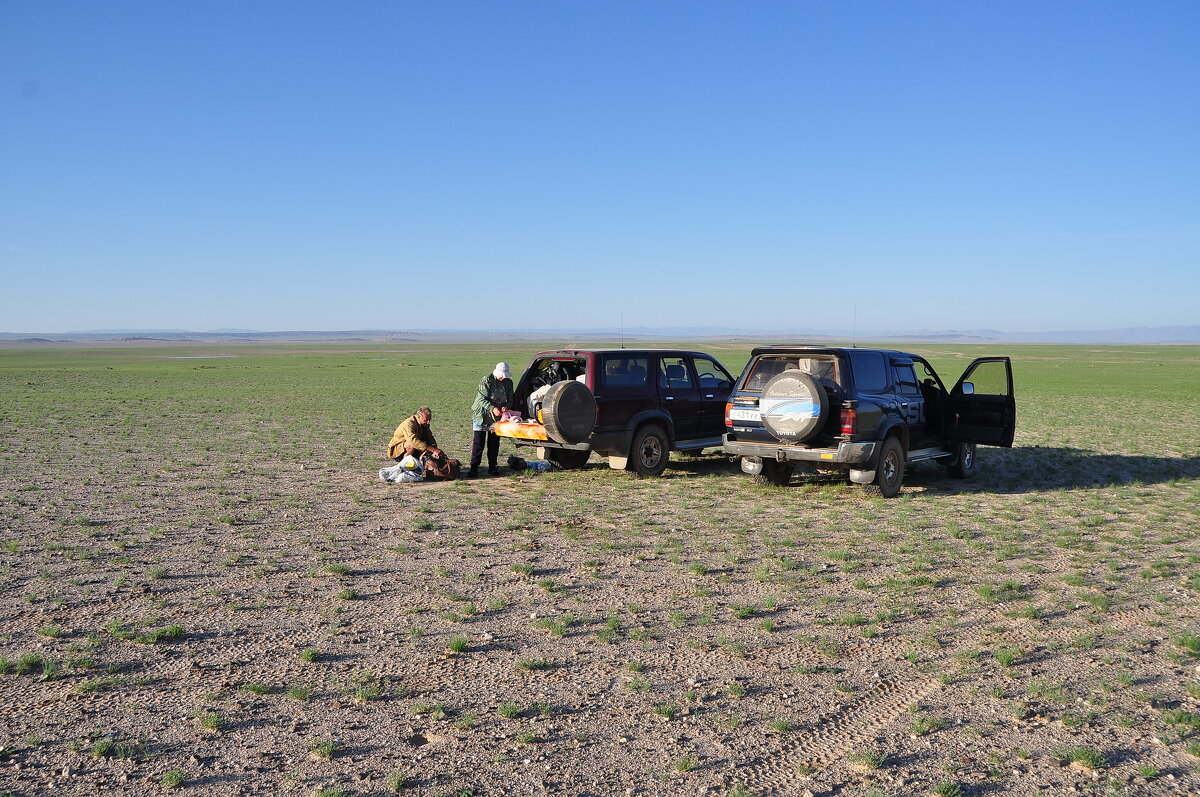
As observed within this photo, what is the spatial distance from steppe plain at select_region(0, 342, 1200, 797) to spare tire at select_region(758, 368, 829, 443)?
100cm

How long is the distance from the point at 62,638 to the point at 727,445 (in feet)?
27.3

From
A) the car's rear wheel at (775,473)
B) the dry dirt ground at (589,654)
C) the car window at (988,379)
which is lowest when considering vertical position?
the dry dirt ground at (589,654)

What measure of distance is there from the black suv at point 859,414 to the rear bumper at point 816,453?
0.04 feet

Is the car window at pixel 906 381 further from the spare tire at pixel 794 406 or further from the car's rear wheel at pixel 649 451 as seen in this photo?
the car's rear wheel at pixel 649 451

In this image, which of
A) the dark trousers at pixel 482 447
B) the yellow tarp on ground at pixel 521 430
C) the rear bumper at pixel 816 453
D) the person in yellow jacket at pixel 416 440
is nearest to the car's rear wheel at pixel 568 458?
the dark trousers at pixel 482 447

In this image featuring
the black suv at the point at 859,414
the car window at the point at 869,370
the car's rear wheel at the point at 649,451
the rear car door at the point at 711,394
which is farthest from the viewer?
the rear car door at the point at 711,394

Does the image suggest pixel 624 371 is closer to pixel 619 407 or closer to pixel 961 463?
pixel 619 407

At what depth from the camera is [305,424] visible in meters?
22.0

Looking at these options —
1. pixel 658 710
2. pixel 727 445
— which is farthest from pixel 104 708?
pixel 727 445

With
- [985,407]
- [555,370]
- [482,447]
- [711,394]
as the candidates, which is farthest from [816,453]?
[482,447]

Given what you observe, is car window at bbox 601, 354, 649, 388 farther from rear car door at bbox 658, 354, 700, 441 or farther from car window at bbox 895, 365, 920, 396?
car window at bbox 895, 365, 920, 396

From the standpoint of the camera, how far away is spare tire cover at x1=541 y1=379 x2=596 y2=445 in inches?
492

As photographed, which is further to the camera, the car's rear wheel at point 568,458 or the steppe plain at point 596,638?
the car's rear wheel at point 568,458

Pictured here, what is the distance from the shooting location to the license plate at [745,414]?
39.3 ft
